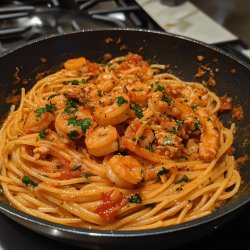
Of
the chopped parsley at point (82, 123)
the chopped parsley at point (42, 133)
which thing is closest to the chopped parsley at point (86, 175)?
the chopped parsley at point (82, 123)

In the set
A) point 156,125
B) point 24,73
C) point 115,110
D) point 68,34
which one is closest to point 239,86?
point 156,125

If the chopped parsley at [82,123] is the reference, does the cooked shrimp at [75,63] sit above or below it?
above

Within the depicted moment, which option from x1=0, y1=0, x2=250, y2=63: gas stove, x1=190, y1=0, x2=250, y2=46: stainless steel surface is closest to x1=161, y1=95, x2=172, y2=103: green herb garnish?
x1=0, y1=0, x2=250, y2=63: gas stove

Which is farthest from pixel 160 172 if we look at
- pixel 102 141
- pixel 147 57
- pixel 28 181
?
pixel 147 57

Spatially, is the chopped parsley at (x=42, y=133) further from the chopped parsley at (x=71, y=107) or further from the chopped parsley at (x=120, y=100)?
the chopped parsley at (x=120, y=100)

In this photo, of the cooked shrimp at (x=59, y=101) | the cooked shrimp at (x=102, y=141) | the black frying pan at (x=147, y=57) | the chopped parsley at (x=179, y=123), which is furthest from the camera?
the black frying pan at (x=147, y=57)

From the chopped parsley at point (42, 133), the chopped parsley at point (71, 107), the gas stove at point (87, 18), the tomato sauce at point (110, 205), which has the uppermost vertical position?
the gas stove at point (87, 18)

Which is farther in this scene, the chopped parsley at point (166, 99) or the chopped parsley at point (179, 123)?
the chopped parsley at point (166, 99)

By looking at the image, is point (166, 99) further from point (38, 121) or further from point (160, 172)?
point (38, 121)

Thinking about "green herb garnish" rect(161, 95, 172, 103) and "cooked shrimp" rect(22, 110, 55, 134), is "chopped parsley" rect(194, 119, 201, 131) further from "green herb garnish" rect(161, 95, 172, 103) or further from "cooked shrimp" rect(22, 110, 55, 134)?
"cooked shrimp" rect(22, 110, 55, 134)
